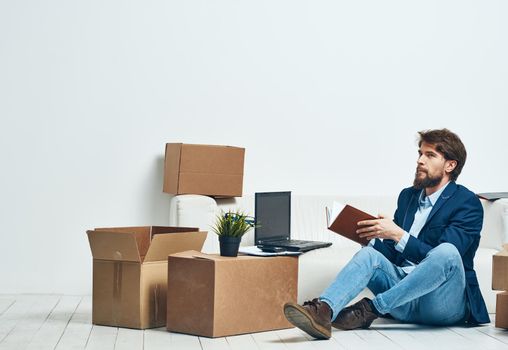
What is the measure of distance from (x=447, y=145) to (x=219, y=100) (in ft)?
5.43

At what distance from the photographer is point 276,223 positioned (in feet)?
15.7

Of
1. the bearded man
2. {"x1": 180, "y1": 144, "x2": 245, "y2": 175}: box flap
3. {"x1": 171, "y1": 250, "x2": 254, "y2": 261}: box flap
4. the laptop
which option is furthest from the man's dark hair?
{"x1": 180, "y1": 144, "x2": 245, "y2": 175}: box flap

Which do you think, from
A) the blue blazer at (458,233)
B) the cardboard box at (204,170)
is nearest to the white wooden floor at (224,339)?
the blue blazer at (458,233)

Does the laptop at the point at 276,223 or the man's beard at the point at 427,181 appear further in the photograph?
the laptop at the point at 276,223

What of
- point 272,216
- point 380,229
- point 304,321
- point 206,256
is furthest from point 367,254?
point 272,216

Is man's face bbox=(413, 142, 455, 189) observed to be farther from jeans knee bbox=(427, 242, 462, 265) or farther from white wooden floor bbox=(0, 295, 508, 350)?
white wooden floor bbox=(0, 295, 508, 350)

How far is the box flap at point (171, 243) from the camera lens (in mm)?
3904

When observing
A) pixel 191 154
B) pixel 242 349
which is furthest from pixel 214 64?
pixel 242 349

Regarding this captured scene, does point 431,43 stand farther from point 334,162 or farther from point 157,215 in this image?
point 157,215

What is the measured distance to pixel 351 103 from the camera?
5473 millimetres

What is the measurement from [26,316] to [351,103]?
2.33 metres

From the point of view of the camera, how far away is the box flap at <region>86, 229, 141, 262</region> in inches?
152

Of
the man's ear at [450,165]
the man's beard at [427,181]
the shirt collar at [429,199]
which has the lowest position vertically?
the shirt collar at [429,199]

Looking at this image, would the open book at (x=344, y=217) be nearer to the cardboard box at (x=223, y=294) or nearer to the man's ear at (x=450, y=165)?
the cardboard box at (x=223, y=294)
